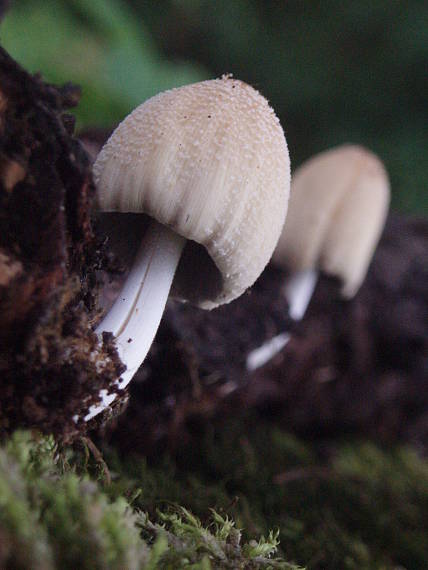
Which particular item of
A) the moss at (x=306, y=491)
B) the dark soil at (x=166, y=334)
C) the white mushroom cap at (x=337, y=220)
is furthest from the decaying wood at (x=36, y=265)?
the white mushroom cap at (x=337, y=220)

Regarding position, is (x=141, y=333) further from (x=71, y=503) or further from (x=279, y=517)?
(x=279, y=517)

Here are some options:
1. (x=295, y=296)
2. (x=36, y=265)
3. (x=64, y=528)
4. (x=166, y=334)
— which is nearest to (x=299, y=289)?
(x=295, y=296)

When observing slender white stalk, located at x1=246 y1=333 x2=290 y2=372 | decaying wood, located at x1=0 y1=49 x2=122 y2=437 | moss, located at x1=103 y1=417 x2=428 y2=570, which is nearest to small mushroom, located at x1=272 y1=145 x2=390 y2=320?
slender white stalk, located at x1=246 y1=333 x2=290 y2=372

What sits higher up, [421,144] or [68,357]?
[421,144]

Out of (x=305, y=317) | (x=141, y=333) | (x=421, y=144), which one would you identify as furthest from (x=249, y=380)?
(x=421, y=144)

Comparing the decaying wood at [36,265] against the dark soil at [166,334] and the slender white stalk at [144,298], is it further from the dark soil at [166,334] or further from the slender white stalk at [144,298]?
the slender white stalk at [144,298]

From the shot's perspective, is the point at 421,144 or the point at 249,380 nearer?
the point at 249,380
